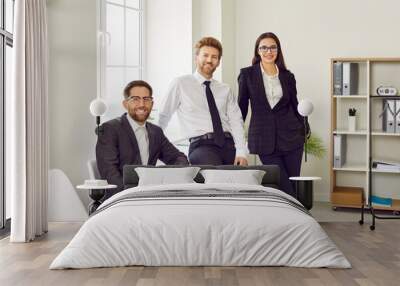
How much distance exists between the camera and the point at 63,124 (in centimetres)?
654

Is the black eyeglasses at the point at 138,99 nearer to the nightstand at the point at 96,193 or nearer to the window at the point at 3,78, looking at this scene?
the nightstand at the point at 96,193

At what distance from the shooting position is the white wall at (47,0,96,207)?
6.54 meters

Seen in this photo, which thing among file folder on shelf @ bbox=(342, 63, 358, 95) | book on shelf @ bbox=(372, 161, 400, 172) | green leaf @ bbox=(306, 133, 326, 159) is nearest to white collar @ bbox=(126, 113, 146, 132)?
green leaf @ bbox=(306, 133, 326, 159)

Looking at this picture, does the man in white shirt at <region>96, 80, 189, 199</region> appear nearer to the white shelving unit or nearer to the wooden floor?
the wooden floor

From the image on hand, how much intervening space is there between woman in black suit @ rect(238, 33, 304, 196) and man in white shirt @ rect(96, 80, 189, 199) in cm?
85

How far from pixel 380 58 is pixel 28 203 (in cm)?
437

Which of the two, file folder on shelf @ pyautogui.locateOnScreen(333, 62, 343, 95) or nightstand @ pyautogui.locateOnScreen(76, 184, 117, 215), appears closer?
nightstand @ pyautogui.locateOnScreen(76, 184, 117, 215)

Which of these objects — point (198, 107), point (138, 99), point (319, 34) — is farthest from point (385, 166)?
point (138, 99)

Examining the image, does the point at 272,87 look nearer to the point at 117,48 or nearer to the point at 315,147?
the point at 315,147

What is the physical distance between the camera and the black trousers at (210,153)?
5.74 meters

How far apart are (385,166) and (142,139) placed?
9.97ft

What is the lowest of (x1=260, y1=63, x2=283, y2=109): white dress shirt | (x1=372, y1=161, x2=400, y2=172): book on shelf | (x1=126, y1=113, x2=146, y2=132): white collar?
(x1=372, y1=161, x2=400, y2=172): book on shelf

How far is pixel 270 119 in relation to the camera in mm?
5734

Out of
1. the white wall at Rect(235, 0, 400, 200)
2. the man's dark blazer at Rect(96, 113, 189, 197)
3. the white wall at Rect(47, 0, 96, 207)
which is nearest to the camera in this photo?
the man's dark blazer at Rect(96, 113, 189, 197)
